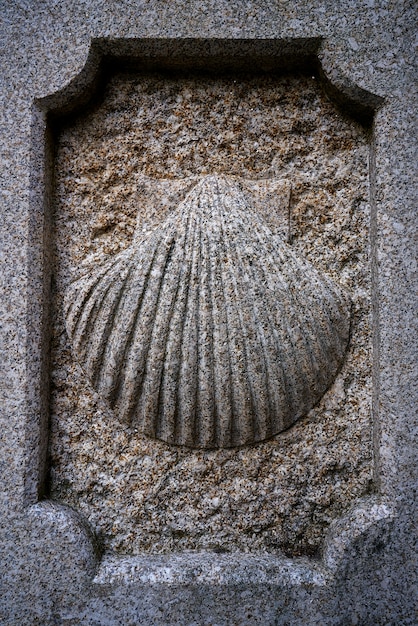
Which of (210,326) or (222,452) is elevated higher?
(210,326)

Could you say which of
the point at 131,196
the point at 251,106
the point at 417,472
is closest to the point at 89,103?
the point at 131,196

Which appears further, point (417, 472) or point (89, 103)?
point (89, 103)

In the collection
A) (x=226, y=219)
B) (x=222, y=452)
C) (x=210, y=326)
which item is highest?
(x=226, y=219)

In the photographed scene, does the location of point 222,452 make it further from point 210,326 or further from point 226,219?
point 226,219

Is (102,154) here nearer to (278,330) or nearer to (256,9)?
(256,9)

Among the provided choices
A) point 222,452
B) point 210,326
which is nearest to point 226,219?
point 210,326
